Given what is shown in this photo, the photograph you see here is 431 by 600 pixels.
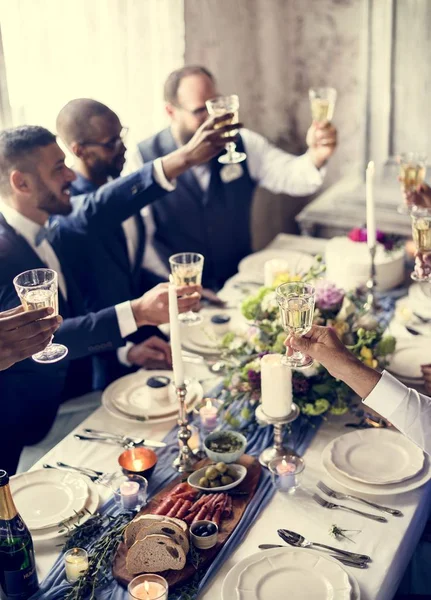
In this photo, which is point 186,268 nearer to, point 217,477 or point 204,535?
point 217,477

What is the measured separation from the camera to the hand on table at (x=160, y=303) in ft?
7.48

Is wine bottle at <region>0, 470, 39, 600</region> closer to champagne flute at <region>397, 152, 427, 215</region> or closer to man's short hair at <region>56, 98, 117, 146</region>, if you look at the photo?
man's short hair at <region>56, 98, 117, 146</region>

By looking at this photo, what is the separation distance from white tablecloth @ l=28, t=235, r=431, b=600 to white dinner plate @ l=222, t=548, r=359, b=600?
4cm

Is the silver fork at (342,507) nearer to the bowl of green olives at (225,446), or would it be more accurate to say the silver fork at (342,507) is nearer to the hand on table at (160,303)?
the bowl of green olives at (225,446)

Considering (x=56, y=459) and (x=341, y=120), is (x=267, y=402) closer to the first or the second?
(x=56, y=459)

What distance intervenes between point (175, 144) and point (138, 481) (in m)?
1.99

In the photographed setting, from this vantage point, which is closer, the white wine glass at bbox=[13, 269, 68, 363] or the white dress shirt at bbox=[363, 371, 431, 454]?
the white dress shirt at bbox=[363, 371, 431, 454]

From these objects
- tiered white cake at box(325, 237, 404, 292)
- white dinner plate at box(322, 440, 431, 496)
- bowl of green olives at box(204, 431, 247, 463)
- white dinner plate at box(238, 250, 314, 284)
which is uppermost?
tiered white cake at box(325, 237, 404, 292)

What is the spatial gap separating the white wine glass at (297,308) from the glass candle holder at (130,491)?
0.46 m

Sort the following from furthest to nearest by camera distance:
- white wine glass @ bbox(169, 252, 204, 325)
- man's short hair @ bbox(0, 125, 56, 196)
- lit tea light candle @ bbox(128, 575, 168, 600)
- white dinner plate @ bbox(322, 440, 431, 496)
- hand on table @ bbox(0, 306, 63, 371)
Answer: man's short hair @ bbox(0, 125, 56, 196), white wine glass @ bbox(169, 252, 204, 325), white dinner plate @ bbox(322, 440, 431, 496), hand on table @ bbox(0, 306, 63, 371), lit tea light candle @ bbox(128, 575, 168, 600)

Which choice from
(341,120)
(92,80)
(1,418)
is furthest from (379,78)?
(1,418)

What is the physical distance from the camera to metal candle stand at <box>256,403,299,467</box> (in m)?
2.00

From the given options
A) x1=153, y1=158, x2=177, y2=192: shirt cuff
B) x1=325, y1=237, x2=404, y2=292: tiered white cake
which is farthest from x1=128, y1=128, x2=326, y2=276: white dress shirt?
x1=153, y1=158, x2=177, y2=192: shirt cuff

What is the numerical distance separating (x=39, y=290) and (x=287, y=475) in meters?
0.75
